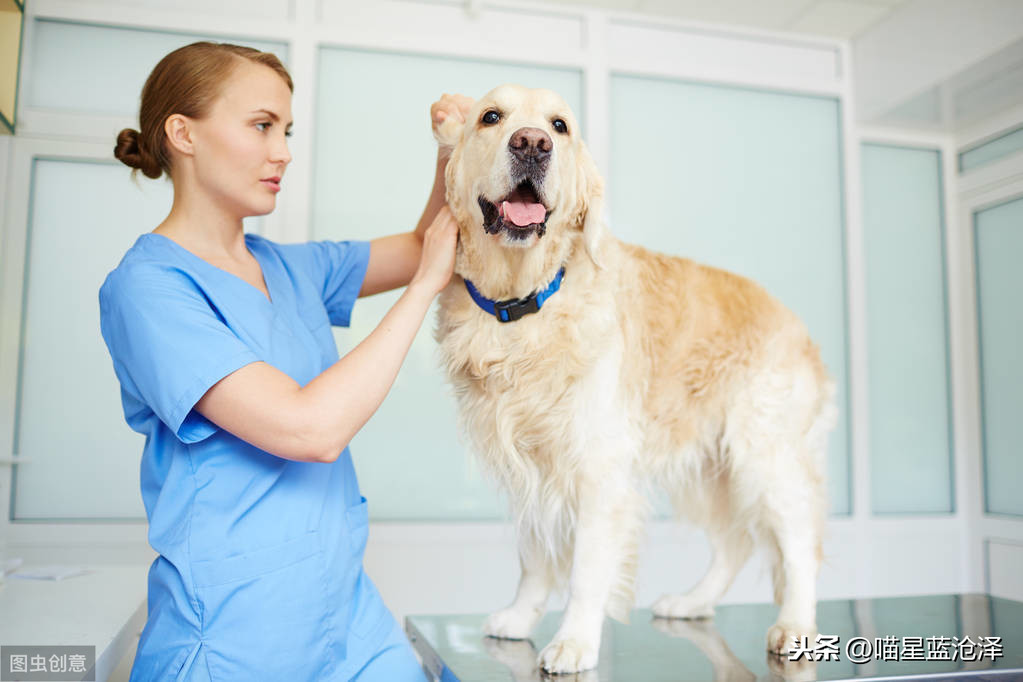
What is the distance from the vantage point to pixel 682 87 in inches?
127

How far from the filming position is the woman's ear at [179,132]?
Result: 1.31 meters

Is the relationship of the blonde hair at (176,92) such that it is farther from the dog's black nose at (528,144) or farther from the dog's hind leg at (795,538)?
the dog's hind leg at (795,538)

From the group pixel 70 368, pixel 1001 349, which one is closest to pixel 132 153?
pixel 70 368

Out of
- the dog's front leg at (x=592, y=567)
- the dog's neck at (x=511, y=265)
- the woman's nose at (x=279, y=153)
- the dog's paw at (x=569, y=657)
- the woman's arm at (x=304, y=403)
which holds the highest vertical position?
the woman's nose at (x=279, y=153)

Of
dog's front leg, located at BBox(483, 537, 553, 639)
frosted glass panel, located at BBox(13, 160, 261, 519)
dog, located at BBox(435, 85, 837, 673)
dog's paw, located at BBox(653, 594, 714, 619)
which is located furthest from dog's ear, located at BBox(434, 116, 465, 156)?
frosted glass panel, located at BBox(13, 160, 261, 519)

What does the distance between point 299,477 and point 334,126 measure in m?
1.98

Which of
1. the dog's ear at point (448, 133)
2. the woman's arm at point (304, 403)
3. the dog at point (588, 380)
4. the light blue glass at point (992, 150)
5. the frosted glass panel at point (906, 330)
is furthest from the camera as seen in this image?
the frosted glass panel at point (906, 330)

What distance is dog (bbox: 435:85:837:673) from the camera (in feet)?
4.64

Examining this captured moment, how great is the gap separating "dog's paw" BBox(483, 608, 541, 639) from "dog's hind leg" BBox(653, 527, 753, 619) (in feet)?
1.52

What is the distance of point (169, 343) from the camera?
1130 millimetres

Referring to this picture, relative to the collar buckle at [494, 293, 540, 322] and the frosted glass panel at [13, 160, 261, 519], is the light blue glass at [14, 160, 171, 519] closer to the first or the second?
the frosted glass panel at [13, 160, 261, 519]

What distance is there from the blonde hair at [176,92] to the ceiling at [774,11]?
2.14 m

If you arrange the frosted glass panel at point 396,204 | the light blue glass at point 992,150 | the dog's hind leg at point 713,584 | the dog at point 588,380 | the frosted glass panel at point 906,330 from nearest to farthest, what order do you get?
the dog at point 588,380, the dog's hind leg at point 713,584, the frosted glass panel at point 396,204, the light blue glass at point 992,150, the frosted glass panel at point 906,330

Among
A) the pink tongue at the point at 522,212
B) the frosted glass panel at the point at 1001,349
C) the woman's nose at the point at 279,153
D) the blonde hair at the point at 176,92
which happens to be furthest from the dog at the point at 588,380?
the frosted glass panel at the point at 1001,349
